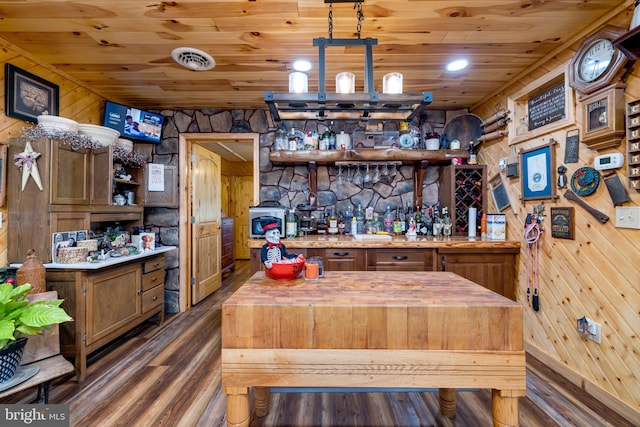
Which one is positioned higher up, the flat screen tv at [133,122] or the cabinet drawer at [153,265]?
the flat screen tv at [133,122]

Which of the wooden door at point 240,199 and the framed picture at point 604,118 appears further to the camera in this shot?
the wooden door at point 240,199

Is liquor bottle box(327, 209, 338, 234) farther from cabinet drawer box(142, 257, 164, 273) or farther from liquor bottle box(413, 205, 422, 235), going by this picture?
cabinet drawer box(142, 257, 164, 273)

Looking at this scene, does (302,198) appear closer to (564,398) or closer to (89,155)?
(89,155)

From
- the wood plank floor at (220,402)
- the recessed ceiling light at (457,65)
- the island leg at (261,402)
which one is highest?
the recessed ceiling light at (457,65)

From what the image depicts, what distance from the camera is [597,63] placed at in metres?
1.84

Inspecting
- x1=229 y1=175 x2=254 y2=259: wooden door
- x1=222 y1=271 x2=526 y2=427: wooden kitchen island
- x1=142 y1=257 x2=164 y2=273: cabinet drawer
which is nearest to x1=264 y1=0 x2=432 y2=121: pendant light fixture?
x1=222 y1=271 x2=526 y2=427: wooden kitchen island

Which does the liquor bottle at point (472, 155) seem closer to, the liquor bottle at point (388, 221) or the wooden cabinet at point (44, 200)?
the liquor bottle at point (388, 221)

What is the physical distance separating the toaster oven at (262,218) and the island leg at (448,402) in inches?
74.8

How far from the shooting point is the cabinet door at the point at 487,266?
2678mm

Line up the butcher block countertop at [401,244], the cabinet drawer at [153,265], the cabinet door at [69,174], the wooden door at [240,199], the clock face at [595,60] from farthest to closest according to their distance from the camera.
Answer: the wooden door at [240,199], the cabinet drawer at [153,265], the butcher block countertop at [401,244], the cabinet door at [69,174], the clock face at [595,60]

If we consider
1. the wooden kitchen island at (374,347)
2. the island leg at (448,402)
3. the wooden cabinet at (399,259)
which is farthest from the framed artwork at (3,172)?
the island leg at (448,402)

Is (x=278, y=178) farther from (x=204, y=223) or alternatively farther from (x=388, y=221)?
(x=388, y=221)

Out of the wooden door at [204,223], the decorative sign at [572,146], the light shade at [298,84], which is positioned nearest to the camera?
the light shade at [298,84]

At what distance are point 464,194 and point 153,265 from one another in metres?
3.48
